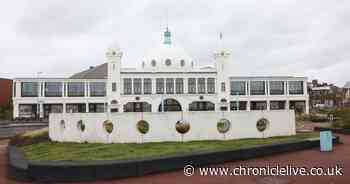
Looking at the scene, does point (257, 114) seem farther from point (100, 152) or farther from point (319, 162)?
point (100, 152)

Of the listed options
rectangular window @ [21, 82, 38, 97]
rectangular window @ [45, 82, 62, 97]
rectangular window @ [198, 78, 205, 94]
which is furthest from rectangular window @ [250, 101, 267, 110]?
rectangular window @ [21, 82, 38, 97]

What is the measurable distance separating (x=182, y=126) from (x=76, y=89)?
49177 mm

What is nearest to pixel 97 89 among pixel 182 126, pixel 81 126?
pixel 81 126

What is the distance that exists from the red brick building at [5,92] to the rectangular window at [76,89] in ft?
68.4

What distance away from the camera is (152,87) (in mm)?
66375

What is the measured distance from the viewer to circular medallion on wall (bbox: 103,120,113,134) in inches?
907

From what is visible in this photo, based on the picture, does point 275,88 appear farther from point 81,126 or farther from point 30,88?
point 81,126

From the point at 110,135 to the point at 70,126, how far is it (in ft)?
12.6

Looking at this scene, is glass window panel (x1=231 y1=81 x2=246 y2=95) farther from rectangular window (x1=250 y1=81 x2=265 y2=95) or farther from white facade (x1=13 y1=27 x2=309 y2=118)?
rectangular window (x1=250 y1=81 x2=265 y2=95)

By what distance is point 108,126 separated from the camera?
75.9ft

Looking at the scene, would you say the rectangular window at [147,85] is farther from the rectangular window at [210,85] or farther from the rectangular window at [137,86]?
the rectangular window at [210,85]

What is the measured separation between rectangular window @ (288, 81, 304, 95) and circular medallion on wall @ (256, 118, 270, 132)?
5064cm

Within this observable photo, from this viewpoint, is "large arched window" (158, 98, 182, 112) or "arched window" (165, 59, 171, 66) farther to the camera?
"arched window" (165, 59, 171, 66)

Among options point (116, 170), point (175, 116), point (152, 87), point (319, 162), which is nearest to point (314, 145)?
point (319, 162)
